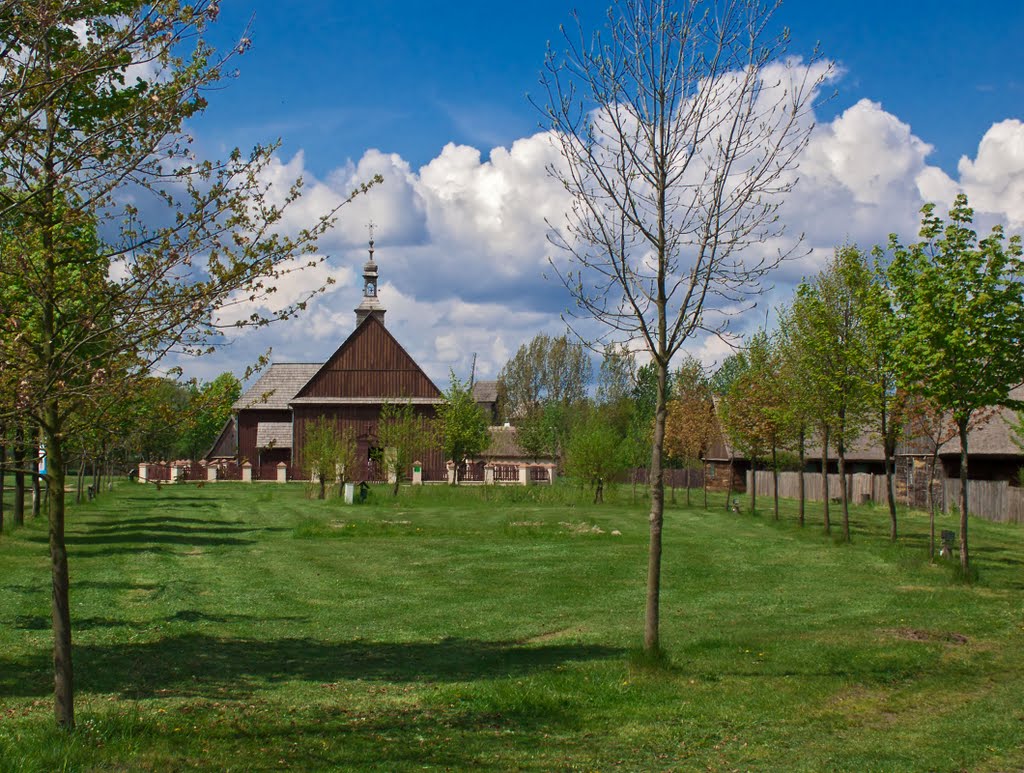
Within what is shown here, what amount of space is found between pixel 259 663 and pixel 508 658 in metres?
2.99

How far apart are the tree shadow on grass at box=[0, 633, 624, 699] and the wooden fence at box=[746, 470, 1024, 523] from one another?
19139 mm

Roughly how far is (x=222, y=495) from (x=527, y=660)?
3856 centimetres

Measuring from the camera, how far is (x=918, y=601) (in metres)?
15.8

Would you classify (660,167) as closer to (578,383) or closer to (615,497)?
(615,497)

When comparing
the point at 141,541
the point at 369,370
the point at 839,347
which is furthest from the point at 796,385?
the point at 369,370

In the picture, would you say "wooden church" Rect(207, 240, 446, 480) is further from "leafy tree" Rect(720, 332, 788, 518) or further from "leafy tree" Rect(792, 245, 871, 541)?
"leafy tree" Rect(792, 245, 871, 541)

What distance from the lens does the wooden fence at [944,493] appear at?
3538 centimetres

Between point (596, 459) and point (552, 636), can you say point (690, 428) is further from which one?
point (552, 636)

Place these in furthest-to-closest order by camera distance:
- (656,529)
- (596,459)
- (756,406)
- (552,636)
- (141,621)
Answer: (596,459), (756,406), (141,621), (552,636), (656,529)

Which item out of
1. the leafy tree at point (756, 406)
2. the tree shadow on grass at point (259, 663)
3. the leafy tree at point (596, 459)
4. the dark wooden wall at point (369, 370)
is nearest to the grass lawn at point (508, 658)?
the tree shadow on grass at point (259, 663)

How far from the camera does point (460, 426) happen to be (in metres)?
55.7

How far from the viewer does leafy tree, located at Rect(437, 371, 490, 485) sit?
55.4m

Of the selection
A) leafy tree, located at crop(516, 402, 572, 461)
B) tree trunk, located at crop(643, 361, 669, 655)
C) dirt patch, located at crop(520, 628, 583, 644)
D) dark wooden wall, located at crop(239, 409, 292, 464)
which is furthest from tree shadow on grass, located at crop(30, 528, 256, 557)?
leafy tree, located at crop(516, 402, 572, 461)

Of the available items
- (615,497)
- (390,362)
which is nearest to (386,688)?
(615,497)
